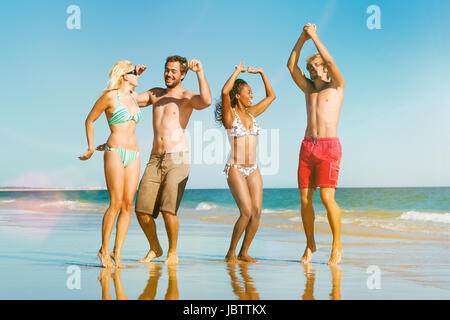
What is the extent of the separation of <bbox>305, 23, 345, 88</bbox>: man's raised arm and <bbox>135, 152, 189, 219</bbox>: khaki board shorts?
1.76 metres

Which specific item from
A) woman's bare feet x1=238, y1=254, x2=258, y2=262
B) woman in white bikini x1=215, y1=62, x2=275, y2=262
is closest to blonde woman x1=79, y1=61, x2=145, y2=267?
woman in white bikini x1=215, y1=62, x2=275, y2=262

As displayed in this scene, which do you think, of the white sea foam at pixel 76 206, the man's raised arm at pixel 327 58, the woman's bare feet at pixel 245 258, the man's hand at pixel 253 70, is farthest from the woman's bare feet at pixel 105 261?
the white sea foam at pixel 76 206

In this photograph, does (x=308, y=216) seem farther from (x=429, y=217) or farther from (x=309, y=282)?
(x=429, y=217)

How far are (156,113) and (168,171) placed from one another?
0.66m

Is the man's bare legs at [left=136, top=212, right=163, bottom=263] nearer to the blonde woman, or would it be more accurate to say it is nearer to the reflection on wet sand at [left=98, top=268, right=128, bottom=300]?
the blonde woman

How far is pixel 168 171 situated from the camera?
6.05 meters

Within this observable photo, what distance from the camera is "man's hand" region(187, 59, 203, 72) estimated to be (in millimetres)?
5910

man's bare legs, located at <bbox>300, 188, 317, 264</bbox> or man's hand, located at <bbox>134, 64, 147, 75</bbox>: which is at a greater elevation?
man's hand, located at <bbox>134, 64, 147, 75</bbox>

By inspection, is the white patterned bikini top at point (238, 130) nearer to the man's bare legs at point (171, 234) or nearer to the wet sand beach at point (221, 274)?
the man's bare legs at point (171, 234)

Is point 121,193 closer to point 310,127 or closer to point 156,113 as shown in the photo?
point 156,113

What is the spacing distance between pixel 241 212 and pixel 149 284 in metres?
1.86

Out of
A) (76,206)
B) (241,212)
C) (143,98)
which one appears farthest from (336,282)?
(76,206)

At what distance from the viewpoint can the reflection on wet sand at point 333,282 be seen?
4.23m

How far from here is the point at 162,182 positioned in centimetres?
611
